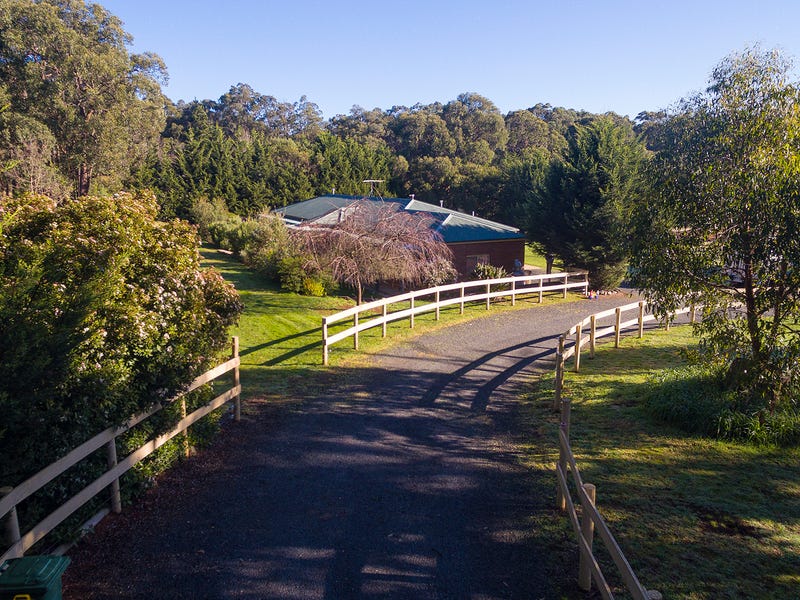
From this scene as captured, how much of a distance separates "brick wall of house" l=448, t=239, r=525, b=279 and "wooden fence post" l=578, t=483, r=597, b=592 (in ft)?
73.6

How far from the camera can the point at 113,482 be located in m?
6.53

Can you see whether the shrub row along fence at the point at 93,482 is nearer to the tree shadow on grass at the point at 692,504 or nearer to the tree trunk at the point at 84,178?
the tree shadow on grass at the point at 692,504

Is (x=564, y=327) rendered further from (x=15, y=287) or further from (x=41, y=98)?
(x=41, y=98)

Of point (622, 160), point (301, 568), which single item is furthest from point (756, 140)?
point (622, 160)

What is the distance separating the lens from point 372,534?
630 centimetres

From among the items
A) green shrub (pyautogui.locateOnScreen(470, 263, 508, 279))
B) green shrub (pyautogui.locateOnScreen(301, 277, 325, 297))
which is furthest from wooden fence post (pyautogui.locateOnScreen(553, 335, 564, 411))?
green shrub (pyautogui.locateOnScreen(470, 263, 508, 279))

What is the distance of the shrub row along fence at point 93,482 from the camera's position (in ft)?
16.0

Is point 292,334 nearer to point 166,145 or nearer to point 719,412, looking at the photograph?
point 719,412

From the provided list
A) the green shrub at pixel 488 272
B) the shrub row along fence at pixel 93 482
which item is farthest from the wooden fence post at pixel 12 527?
the green shrub at pixel 488 272

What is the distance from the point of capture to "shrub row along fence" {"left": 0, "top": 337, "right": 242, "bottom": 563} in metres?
4.88

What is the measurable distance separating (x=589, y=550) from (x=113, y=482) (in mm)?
4905

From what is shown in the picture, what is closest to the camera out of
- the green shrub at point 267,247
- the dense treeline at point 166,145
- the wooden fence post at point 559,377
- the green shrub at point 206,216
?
the wooden fence post at point 559,377

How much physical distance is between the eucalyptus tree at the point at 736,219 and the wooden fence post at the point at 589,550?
5.32 m

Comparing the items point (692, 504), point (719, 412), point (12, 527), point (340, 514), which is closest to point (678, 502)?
point (692, 504)
